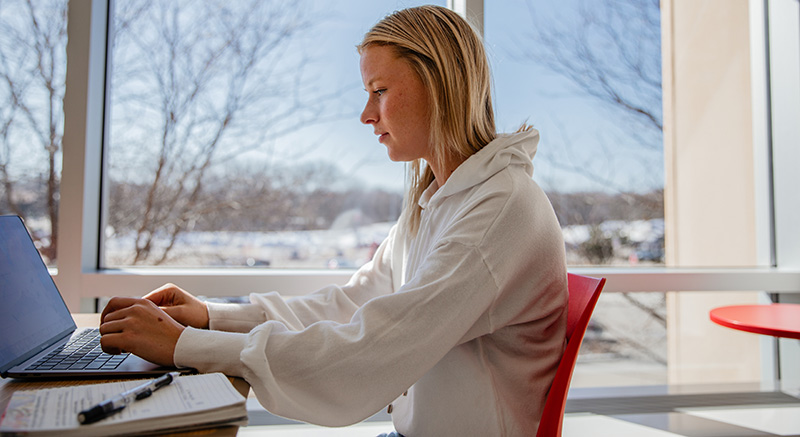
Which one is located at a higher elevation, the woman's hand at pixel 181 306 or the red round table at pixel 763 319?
the woman's hand at pixel 181 306

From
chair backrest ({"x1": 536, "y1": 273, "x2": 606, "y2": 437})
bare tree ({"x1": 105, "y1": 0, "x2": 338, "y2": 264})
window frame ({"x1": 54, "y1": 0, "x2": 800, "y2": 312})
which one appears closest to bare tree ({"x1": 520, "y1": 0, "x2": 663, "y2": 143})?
window frame ({"x1": 54, "y1": 0, "x2": 800, "y2": 312})

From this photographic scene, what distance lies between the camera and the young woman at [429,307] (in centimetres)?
69

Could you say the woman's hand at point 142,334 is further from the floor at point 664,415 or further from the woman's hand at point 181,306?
the floor at point 664,415

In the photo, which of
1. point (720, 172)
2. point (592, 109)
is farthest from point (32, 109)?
point (720, 172)

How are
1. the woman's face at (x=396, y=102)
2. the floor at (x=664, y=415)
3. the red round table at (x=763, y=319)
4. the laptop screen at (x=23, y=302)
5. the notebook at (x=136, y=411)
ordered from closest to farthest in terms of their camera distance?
the notebook at (x=136, y=411) < the laptop screen at (x=23, y=302) < the woman's face at (x=396, y=102) < the red round table at (x=763, y=319) < the floor at (x=664, y=415)

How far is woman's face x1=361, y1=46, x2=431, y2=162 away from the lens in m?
1.04

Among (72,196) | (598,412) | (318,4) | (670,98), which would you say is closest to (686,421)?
(598,412)

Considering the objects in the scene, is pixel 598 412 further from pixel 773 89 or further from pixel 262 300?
pixel 773 89

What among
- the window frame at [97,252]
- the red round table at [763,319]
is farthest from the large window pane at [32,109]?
the red round table at [763,319]

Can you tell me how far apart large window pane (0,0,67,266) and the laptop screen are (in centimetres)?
102

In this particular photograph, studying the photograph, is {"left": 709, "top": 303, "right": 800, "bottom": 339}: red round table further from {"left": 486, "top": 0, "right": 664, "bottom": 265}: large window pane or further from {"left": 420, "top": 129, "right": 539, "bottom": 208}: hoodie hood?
{"left": 420, "top": 129, "right": 539, "bottom": 208}: hoodie hood

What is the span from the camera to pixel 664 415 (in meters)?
1.99

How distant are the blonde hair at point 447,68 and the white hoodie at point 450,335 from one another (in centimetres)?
8

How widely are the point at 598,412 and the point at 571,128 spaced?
4.02 feet
